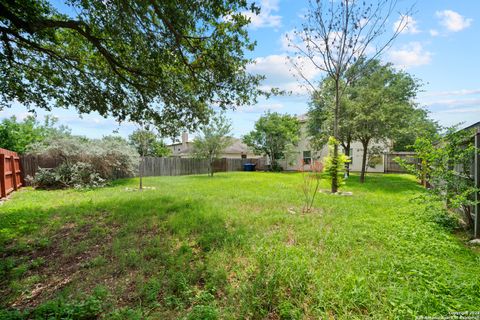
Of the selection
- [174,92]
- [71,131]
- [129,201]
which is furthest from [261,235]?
[71,131]

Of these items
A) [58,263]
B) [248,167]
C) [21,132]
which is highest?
[21,132]

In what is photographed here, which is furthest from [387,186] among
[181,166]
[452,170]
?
[181,166]

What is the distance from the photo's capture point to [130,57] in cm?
459

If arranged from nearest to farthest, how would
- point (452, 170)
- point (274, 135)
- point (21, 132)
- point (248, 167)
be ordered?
point (452, 170) → point (21, 132) → point (274, 135) → point (248, 167)

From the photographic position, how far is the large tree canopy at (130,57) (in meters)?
3.70

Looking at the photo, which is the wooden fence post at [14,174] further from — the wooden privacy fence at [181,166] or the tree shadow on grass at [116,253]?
the wooden privacy fence at [181,166]

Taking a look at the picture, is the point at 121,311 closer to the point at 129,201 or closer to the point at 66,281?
the point at 66,281

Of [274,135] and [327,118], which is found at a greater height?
[327,118]

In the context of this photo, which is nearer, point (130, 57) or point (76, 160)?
point (130, 57)

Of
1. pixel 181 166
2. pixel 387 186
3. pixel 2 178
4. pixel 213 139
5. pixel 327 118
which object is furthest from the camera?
pixel 181 166

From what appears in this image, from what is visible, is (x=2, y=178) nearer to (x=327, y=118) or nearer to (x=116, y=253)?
(x=116, y=253)

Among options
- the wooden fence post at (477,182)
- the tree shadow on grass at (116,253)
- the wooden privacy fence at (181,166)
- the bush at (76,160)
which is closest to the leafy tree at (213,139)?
the wooden privacy fence at (181,166)

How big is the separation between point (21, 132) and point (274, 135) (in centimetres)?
1788

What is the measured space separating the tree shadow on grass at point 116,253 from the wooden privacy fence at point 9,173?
2.66 metres
